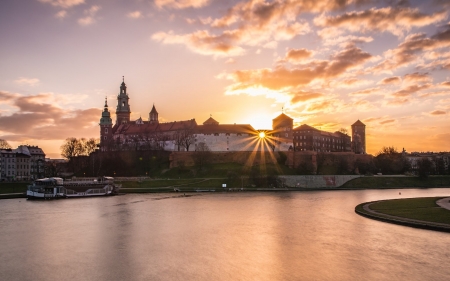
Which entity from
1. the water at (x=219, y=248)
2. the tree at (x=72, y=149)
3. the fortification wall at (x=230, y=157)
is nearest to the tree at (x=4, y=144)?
the tree at (x=72, y=149)

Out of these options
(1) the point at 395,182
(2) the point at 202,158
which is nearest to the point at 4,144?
(2) the point at 202,158

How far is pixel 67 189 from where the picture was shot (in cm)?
5275

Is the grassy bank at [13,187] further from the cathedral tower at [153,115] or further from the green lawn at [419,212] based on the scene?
the cathedral tower at [153,115]

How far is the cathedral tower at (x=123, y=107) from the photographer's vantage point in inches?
4189

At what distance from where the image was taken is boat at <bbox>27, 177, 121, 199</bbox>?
49.4 metres

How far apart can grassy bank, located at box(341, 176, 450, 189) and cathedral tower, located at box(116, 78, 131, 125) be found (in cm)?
6401

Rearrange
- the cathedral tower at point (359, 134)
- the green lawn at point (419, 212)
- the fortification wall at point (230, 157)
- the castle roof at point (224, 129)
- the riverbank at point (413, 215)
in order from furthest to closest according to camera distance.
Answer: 1. the cathedral tower at point (359, 134)
2. the castle roof at point (224, 129)
3. the fortification wall at point (230, 157)
4. the green lawn at point (419, 212)
5. the riverbank at point (413, 215)

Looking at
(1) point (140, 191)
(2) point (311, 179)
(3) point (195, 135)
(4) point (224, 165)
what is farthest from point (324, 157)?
(1) point (140, 191)

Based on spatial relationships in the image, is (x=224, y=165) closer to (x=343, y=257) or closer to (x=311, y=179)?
(x=311, y=179)

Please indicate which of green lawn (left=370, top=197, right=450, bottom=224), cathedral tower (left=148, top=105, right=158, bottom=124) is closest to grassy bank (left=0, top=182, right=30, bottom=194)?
green lawn (left=370, top=197, right=450, bottom=224)

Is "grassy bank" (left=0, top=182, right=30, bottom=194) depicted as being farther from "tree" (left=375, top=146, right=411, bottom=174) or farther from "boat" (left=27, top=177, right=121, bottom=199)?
"tree" (left=375, top=146, right=411, bottom=174)

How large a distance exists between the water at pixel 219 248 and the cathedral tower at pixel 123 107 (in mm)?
77106

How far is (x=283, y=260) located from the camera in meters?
16.4

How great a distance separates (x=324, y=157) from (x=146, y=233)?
57.9m
